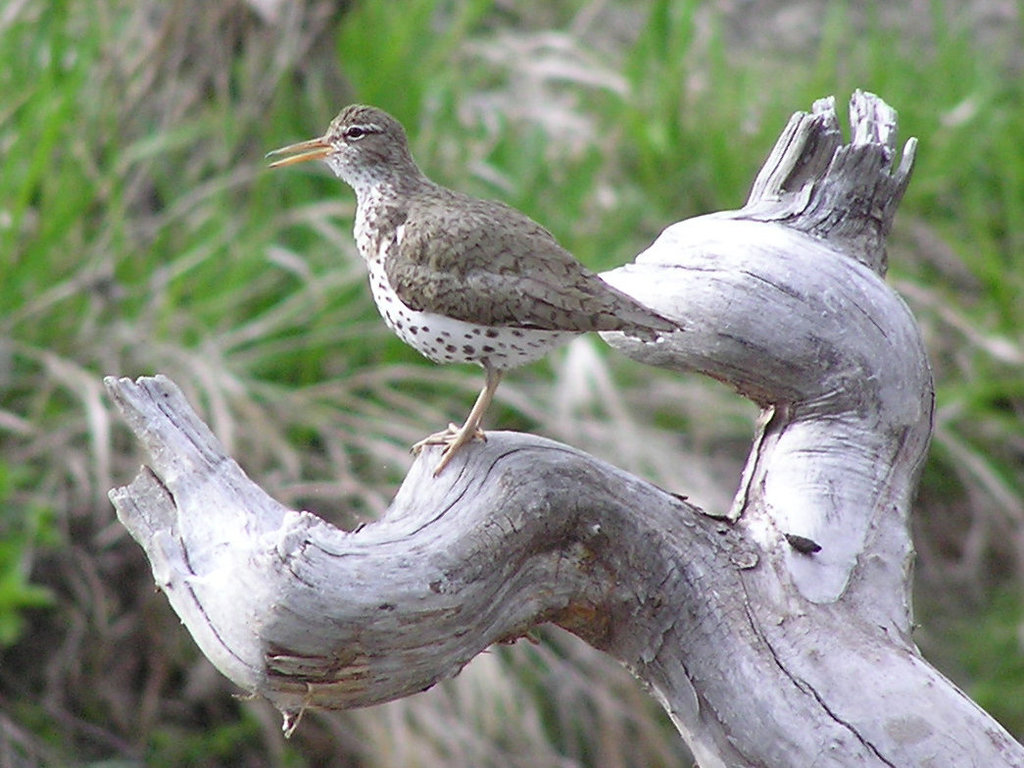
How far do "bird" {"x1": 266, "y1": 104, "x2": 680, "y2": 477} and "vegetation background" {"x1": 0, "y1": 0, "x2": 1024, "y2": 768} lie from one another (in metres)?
2.17

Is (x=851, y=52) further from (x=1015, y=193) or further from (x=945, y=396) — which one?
(x=945, y=396)

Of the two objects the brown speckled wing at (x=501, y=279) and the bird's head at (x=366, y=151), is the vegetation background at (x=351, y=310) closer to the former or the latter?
the bird's head at (x=366, y=151)

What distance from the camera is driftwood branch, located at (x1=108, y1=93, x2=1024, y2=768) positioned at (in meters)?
2.64

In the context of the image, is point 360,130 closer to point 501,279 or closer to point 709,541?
point 501,279

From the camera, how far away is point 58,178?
20.2ft

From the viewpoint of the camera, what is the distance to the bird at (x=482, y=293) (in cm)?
308

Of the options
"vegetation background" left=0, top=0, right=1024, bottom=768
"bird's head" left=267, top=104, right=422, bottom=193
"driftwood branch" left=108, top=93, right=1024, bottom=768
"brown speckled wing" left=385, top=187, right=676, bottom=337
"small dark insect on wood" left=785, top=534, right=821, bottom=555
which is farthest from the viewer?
"vegetation background" left=0, top=0, right=1024, bottom=768

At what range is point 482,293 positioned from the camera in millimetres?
3100

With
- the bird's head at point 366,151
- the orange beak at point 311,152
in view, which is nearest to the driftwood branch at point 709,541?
the bird's head at point 366,151

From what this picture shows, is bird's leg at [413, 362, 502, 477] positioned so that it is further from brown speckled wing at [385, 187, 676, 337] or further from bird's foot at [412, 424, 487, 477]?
brown speckled wing at [385, 187, 676, 337]

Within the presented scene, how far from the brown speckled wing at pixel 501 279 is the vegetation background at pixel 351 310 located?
226 centimetres

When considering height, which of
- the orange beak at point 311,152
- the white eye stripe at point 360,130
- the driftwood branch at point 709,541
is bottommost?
the driftwood branch at point 709,541

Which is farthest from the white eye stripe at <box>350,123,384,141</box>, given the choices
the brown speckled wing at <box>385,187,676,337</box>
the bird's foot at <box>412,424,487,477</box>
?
the bird's foot at <box>412,424,487,477</box>

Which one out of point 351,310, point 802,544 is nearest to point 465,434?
point 802,544
